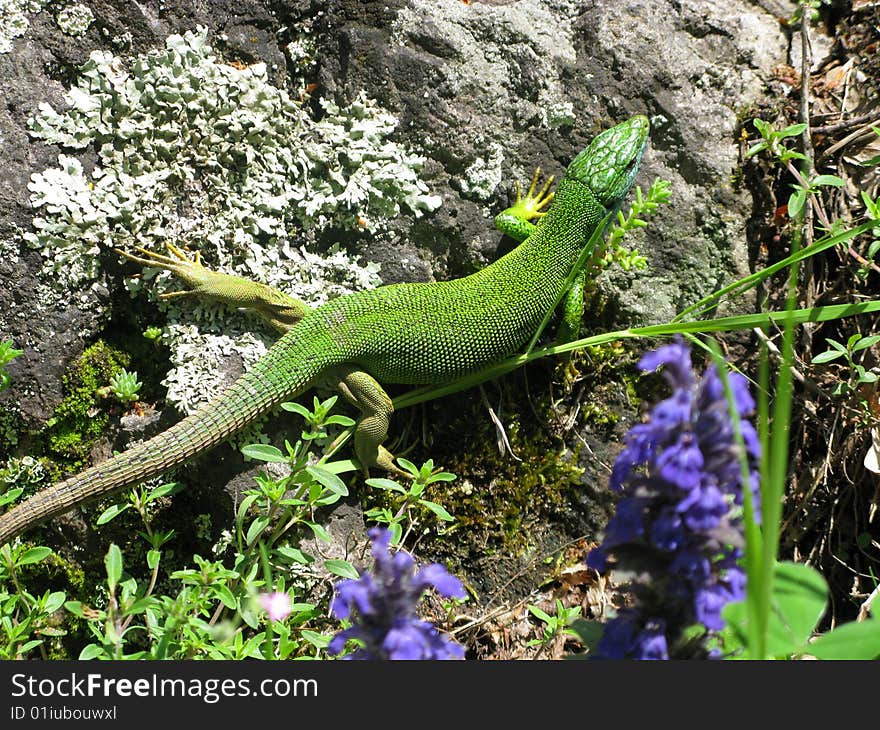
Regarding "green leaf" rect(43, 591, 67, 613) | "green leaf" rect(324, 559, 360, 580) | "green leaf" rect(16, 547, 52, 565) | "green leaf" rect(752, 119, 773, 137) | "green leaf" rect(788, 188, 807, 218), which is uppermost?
"green leaf" rect(752, 119, 773, 137)

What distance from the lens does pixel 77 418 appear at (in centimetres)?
386

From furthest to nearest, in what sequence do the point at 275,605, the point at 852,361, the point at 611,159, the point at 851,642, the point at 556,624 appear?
the point at 611,159 → the point at 852,361 → the point at 556,624 → the point at 275,605 → the point at 851,642

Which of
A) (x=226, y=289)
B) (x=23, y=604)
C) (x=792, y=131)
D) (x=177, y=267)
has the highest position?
(x=792, y=131)

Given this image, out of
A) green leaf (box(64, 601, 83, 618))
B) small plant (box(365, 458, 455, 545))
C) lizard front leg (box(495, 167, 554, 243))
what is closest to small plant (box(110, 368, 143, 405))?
green leaf (box(64, 601, 83, 618))

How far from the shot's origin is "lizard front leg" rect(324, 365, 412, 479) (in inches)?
154

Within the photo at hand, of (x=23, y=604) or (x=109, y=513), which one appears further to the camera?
(x=109, y=513)

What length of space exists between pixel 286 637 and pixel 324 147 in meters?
2.56

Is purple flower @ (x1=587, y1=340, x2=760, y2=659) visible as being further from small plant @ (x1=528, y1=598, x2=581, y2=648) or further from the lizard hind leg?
the lizard hind leg

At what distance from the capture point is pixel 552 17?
175 inches

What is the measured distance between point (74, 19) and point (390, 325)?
234 centimetres

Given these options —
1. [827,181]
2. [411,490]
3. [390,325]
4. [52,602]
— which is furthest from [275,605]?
[827,181]

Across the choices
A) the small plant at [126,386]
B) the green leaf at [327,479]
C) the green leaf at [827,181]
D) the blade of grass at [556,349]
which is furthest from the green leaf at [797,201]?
the small plant at [126,386]

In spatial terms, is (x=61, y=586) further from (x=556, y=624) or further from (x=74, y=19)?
(x=74, y=19)

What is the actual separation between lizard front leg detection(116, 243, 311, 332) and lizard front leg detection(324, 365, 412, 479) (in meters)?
0.39
